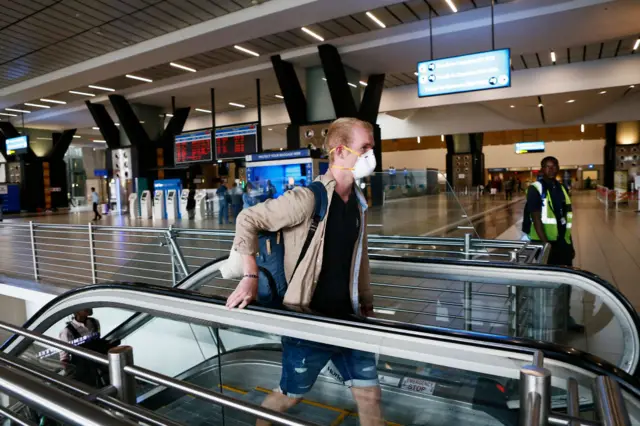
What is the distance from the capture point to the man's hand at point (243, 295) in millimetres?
1938

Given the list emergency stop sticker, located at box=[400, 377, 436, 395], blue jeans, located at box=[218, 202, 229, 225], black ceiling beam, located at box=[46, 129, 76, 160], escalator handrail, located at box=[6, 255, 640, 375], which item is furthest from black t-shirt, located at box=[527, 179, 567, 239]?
black ceiling beam, located at box=[46, 129, 76, 160]

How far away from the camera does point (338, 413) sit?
69.8 inches

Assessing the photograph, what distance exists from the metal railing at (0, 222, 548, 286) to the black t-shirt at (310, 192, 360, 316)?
1599mm

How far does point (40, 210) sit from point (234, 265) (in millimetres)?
27037

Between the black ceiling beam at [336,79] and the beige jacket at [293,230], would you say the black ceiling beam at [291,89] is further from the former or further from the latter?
the beige jacket at [293,230]

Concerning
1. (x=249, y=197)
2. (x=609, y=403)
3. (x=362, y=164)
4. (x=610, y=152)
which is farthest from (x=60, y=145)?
(x=610, y=152)

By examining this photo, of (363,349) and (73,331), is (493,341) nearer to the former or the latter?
(363,349)

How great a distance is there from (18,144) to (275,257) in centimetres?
2361

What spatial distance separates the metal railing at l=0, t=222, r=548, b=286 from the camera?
13.7ft

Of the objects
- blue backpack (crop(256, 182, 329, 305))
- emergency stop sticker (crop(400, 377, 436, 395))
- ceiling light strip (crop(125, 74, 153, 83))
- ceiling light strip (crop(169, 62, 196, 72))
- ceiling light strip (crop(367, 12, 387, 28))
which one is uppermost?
ceiling light strip (crop(367, 12, 387, 28))

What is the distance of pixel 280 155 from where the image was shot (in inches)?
489

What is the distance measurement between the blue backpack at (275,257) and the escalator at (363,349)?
192 mm

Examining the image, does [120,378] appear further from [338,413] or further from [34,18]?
[34,18]

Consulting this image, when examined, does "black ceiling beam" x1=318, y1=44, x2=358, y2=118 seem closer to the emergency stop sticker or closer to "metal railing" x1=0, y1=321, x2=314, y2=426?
the emergency stop sticker
